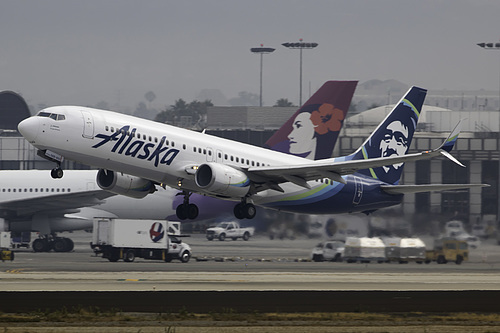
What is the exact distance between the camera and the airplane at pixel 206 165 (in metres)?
43.3

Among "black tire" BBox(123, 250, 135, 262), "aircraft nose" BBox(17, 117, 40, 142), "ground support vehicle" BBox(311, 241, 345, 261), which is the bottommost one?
"black tire" BBox(123, 250, 135, 262)

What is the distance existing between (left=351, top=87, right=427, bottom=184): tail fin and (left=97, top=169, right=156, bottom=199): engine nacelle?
13.8 m

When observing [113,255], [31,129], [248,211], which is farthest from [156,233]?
[31,129]

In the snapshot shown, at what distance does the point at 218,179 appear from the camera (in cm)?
4569

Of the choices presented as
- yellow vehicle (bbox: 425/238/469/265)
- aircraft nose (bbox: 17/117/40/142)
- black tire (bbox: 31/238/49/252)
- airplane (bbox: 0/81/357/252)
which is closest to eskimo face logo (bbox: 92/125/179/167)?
aircraft nose (bbox: 17/117/40/142)

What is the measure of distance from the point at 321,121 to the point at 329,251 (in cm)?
1263

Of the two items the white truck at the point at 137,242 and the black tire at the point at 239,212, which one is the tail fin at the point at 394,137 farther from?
the white truck at the point at 137,242

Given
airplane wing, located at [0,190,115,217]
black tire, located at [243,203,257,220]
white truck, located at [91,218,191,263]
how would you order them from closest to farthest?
black tire, located at [243,203,257,220], white truck, located at [91,218,191,263], airplane wing, located at [0,190,115,217]

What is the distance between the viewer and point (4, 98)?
141 meters

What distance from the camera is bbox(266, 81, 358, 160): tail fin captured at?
68.8m

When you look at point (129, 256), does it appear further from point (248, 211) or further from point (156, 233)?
point (248, 211)

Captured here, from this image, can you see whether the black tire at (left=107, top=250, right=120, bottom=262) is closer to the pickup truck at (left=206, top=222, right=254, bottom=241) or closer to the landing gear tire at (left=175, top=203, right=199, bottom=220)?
the landing gear tire at (left=175, top=203, right=199, bottom=220)

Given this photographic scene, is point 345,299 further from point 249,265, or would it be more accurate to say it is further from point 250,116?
point 250,116

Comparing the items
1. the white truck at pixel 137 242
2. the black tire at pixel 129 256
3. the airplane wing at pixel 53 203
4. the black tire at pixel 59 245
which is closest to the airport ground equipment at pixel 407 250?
the white truck at pixel 137 242
